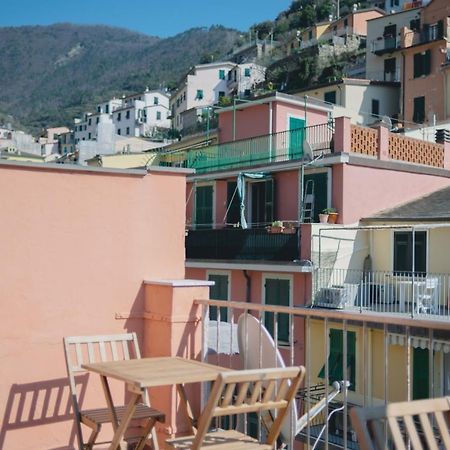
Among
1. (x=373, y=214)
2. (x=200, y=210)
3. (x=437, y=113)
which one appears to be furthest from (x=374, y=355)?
(x=437, y=113)

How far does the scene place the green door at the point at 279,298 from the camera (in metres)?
20.5

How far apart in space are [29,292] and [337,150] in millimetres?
17086

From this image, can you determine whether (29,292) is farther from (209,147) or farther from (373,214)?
(209,147)

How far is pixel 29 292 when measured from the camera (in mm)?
5074

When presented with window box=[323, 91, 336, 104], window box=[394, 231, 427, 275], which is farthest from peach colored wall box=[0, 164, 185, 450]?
window box=[323, 91, 336, 104]

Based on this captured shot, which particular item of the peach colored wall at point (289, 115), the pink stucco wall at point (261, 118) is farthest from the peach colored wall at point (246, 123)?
the peach colored wall at point (289, 115)

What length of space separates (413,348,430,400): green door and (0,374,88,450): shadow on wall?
13.8m

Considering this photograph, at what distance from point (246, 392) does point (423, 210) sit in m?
18.2

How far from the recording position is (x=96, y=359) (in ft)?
17.4

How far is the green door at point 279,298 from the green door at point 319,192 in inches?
92.4

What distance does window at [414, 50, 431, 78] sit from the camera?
3862 centimetres

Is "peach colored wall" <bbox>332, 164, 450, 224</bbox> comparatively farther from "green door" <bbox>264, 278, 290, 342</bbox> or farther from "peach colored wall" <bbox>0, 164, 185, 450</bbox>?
"peach colored wall" <bbox>0, 164, 185, 450</bbox>

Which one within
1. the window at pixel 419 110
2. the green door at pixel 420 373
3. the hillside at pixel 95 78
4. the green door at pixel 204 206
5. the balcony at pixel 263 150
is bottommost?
the green door at pixel 420 373

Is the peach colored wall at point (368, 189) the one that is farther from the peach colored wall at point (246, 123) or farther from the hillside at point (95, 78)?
the hillside at point (95, 78)
